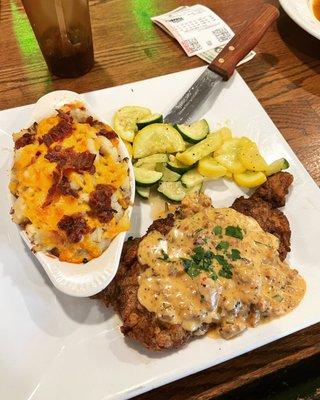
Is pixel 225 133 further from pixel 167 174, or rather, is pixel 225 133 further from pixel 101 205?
pixel 101 205

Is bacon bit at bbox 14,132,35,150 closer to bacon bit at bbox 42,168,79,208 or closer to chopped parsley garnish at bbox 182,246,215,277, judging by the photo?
bacon bit at bbox 42,168,79,208

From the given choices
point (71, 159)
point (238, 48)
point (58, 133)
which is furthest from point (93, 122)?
point (238, 48)

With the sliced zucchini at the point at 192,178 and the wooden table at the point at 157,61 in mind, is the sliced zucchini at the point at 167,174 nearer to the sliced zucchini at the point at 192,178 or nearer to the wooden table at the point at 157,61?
the sliced zucchini at the point at 192,178

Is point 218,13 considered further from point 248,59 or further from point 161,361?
point 161,361

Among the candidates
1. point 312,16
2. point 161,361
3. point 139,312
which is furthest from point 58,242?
point 312,16

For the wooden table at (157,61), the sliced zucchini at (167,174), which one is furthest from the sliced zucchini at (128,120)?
the wooden table at (157,61)

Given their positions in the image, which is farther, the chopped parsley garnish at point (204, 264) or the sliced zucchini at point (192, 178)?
the sliced zucchini at point (192, 178)

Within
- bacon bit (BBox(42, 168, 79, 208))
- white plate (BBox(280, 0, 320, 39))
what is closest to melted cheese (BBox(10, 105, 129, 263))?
bacon bit (BBox(42, 168, 79, 208))
